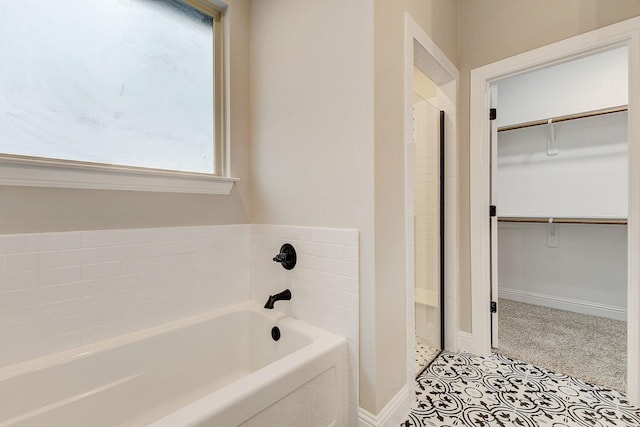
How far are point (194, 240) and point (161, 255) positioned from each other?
0.60 ft

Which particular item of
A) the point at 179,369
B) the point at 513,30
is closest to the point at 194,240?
the point at 179,369

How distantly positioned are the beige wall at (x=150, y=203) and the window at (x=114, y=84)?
0.37ft

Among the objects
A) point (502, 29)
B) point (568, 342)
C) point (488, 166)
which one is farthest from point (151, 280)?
point (568, 342)

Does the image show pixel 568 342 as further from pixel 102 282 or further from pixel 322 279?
pixel 102 282

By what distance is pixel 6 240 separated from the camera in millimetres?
1090

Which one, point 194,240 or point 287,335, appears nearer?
point 287,335

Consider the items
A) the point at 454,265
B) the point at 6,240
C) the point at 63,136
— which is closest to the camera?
the point at 6,240

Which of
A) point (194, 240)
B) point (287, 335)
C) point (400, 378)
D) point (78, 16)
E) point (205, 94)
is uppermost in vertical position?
point (78, 16)

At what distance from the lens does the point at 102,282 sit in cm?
131

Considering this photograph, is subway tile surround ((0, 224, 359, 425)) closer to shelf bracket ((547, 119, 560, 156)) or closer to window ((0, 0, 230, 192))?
window ((0, 0, 230, 192))

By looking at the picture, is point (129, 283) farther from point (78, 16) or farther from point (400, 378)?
point (400, 378)

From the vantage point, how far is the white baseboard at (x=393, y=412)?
1.28 metres

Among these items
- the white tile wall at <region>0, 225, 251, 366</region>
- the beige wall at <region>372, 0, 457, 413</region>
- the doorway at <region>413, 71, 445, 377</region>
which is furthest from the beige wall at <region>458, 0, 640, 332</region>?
the white tile wall at <region>0, 225, 251, 366</region>

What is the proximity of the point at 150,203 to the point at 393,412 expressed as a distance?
1584 millimetres
